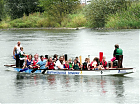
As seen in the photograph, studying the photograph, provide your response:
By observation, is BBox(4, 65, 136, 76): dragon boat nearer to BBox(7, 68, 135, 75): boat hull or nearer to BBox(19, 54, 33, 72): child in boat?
BBox(7, 68, 135, 75): boat hull

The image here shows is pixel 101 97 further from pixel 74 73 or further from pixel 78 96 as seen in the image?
pixel 74 73

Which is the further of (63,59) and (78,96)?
(63,59)

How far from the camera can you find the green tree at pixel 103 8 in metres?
74.2

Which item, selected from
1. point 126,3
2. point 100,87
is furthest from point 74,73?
point 126,3

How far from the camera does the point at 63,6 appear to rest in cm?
9212

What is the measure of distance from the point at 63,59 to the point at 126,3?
5288 centimetres

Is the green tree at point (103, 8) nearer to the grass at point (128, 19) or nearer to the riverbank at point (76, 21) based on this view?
the riverbank at point (76, 21)

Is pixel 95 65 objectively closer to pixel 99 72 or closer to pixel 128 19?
pixel 99 72

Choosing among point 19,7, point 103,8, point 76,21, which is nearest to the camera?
point 103,8

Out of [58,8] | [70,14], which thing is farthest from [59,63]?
[58,8]

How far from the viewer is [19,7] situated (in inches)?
3878

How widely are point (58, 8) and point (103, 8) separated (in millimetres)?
19890

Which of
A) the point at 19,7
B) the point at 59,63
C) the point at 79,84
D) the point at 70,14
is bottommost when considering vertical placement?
the point at 79,84

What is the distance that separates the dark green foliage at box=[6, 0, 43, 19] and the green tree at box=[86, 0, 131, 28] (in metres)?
26.8
